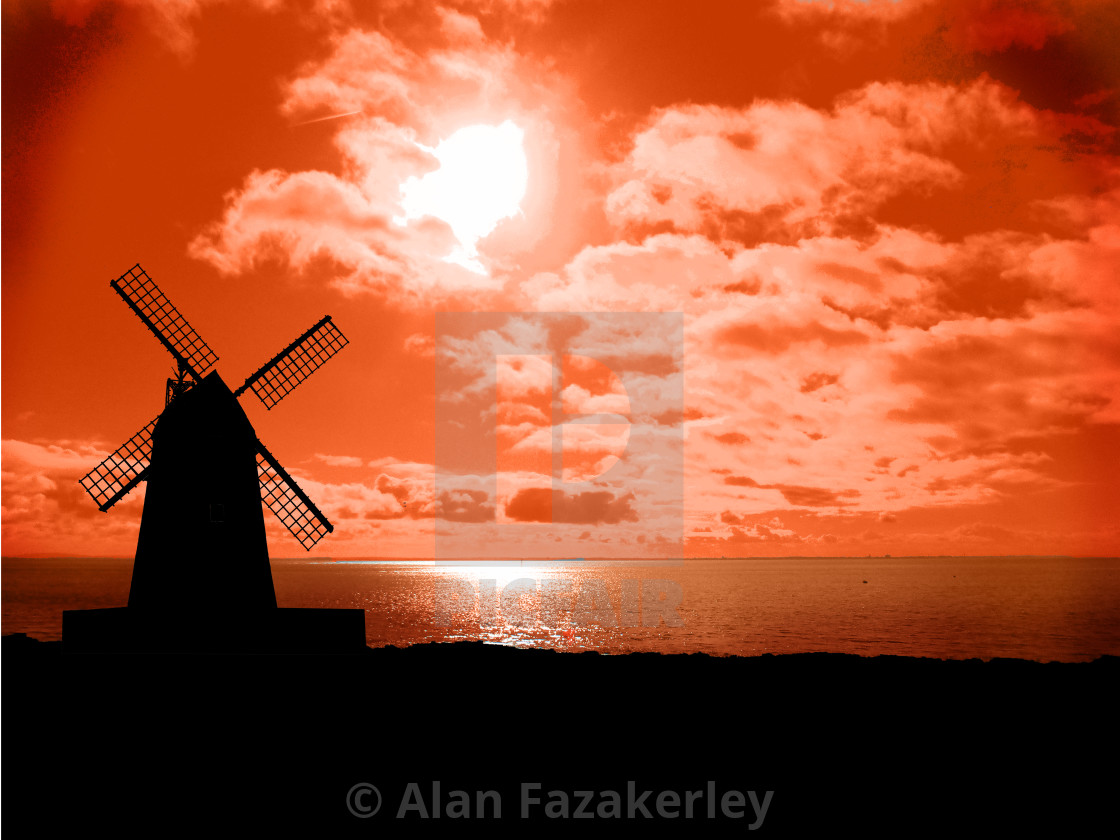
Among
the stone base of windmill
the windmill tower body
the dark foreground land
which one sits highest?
the windmill tower body

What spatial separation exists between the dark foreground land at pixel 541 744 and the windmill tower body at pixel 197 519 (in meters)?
1.56

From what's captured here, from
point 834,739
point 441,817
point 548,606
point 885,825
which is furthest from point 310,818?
point 548,606

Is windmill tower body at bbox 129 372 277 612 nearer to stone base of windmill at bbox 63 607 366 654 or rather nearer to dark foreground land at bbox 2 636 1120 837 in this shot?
stone base of windmill at bbox 63 607 366 654

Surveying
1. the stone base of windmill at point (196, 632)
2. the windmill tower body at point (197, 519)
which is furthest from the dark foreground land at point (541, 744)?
the windmill tower body at point (197, 519)

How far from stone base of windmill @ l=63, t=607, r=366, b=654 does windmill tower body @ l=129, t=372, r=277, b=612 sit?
249mm

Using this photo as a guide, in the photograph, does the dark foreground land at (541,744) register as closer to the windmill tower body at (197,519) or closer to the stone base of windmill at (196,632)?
the stone base of windmill at (196,632)

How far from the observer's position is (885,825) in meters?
10.3

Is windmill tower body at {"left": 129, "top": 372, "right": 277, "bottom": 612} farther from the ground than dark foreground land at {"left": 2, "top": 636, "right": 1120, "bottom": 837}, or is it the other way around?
windmill tower body at {"left": 129, "top": 372, "right": 277, "bottom": 612}

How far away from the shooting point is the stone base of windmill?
54.5 feet

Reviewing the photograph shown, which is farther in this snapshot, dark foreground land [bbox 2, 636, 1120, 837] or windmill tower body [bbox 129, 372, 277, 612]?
windmill tower body [bbox 129, 372, 277, 612]

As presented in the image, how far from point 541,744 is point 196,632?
857cm

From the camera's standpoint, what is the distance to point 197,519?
16.8 m

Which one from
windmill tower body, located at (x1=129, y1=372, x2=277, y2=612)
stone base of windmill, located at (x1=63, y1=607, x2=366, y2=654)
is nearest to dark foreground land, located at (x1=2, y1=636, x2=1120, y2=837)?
stone base of windmill, located at (x1=63, y1=607, x2=366, y2=654)

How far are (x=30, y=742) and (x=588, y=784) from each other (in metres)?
10.1
